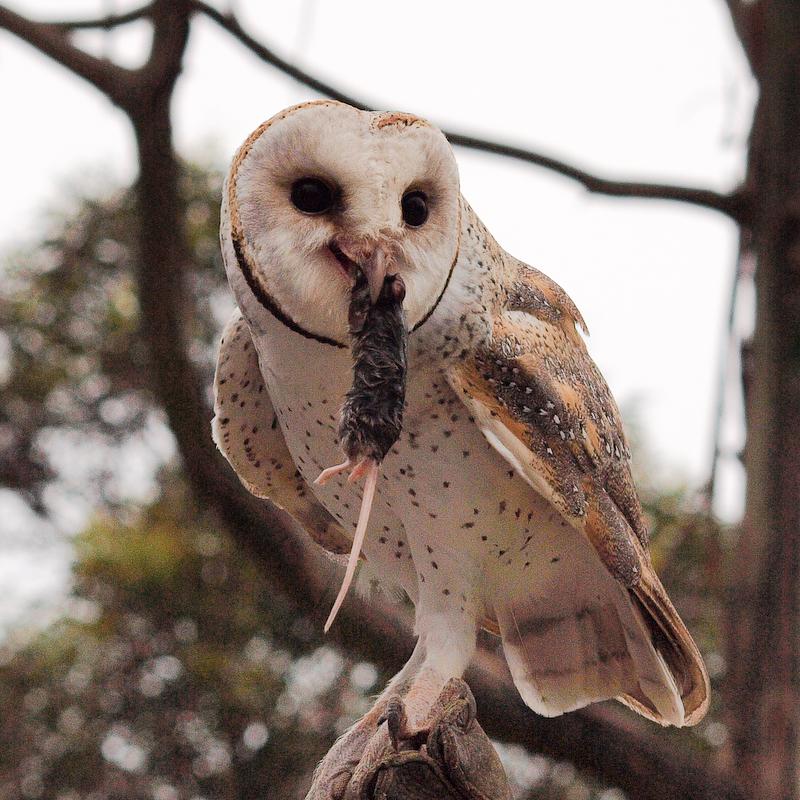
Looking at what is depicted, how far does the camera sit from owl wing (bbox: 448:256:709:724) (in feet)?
5.56

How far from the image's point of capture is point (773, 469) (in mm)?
4156

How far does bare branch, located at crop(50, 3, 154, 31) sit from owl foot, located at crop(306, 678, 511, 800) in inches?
85.5

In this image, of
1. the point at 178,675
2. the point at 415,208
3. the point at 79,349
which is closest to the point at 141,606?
the point at 178,675

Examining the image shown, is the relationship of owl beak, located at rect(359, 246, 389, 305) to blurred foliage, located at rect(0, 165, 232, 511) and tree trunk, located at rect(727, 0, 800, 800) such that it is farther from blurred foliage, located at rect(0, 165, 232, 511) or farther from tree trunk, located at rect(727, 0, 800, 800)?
blurred foliage, located at rect(0, 165, 232, 511)

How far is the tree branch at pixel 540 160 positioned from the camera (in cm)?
292

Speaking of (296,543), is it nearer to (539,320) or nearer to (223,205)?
(539,320)

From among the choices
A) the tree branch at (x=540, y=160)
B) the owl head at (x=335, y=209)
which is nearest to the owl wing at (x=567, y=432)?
the owl head at (x=335, y=209)

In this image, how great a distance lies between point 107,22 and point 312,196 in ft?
6.57

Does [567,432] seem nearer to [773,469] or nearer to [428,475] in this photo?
[428,475]

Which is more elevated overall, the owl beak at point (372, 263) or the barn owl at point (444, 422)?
the owl beak at point (372, 263)

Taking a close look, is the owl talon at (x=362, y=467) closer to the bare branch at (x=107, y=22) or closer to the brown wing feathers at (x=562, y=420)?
the brown wing feathers at (x=562, y=420)

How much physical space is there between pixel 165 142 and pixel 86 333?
4.42 meters

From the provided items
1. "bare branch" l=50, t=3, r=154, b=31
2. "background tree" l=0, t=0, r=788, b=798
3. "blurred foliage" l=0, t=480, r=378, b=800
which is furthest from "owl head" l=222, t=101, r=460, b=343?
"blurred foliage" l=0, t=480, r=378, b=800

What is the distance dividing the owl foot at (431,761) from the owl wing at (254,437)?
1.83ft
